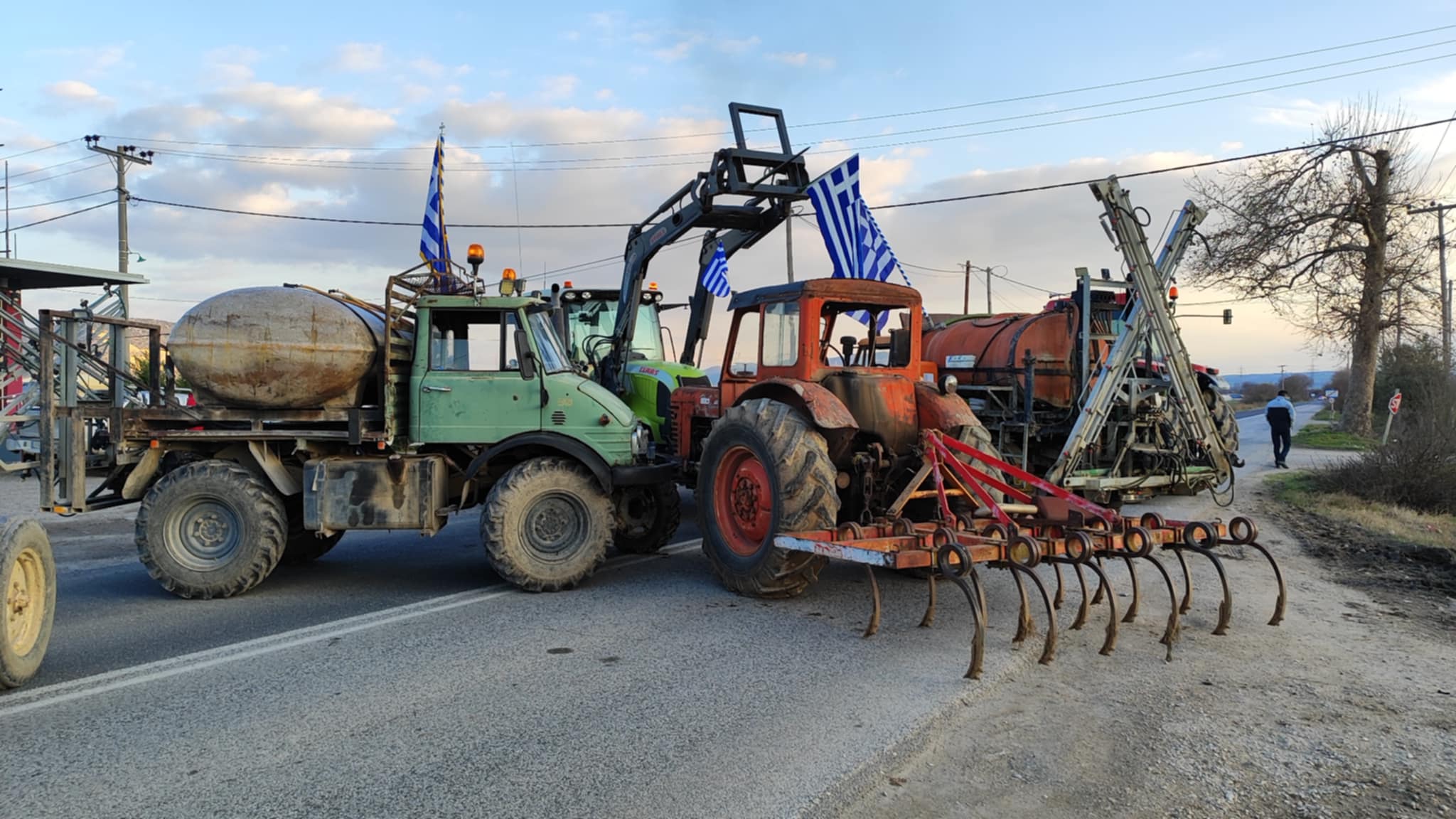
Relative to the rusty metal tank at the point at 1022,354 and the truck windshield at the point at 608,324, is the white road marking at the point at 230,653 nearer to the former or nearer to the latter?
the truck windshield at the point at 608,324

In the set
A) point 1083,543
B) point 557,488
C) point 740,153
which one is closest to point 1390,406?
point 740,153

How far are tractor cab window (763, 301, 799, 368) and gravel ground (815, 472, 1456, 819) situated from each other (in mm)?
3103

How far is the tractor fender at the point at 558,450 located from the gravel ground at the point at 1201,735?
358 cm

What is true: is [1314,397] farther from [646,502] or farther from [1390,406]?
[646,502]

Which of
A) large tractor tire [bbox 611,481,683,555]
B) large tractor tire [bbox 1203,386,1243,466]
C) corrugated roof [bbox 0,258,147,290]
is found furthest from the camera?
corrugated roof [bbox 0,258,147,290]

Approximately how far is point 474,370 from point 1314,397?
112 meters

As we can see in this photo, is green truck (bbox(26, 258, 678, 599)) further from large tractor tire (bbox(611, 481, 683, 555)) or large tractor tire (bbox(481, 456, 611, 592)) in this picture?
large tractor tire (bbox(611, 481, 683, 555))

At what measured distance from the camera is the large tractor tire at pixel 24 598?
4770mm

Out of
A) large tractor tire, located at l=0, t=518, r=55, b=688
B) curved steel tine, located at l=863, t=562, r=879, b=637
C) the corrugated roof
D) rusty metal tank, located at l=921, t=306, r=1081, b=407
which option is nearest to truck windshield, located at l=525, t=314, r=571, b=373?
curved steel tine, located at l=863, t=562, r=879, b=637

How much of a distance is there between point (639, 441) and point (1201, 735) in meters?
4.70

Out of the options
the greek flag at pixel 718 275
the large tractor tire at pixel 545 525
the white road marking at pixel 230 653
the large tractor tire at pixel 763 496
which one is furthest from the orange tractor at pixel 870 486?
the greek flag at pixel 718 275

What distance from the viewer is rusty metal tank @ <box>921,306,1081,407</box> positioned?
37.7 ft

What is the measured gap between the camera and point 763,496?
22.5ft

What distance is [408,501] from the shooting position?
724cm
